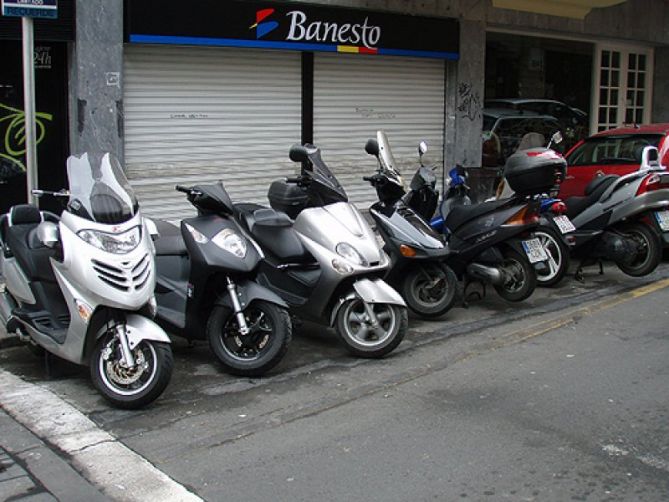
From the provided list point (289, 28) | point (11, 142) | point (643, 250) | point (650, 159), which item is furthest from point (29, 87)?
point (650, 159)

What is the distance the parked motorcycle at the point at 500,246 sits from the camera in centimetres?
755

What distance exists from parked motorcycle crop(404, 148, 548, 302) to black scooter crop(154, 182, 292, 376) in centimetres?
263

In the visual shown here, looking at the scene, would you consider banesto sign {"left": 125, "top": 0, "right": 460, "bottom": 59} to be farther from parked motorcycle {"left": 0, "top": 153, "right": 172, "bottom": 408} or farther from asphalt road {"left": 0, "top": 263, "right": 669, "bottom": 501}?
asphalt road {"left": 0, "top": 263, "right": 669, "bottom": 501}

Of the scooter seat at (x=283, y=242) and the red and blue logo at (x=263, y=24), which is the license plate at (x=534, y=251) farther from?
the red and blue logo at (x=263, y=24)

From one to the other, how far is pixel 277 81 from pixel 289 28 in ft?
2.46

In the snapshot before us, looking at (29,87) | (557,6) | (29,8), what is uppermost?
(557,6)

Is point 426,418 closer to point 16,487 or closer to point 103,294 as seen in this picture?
point 103,294

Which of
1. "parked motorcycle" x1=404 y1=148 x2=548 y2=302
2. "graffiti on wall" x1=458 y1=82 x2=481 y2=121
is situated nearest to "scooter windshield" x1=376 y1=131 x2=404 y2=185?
"parked motorcycle" x1=404 y1=148 x2=548 y2=302

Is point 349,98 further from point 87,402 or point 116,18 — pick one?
point 87,402

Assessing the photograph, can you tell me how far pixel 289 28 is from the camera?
1065 cm

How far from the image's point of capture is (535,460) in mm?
4293

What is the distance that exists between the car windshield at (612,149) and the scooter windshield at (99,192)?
7.16 meters

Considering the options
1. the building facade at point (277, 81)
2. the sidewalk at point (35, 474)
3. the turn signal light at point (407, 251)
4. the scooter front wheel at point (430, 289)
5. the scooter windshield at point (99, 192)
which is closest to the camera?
the sidewalk at point (35, 474)

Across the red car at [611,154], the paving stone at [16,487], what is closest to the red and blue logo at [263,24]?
the red car at [611,154]
